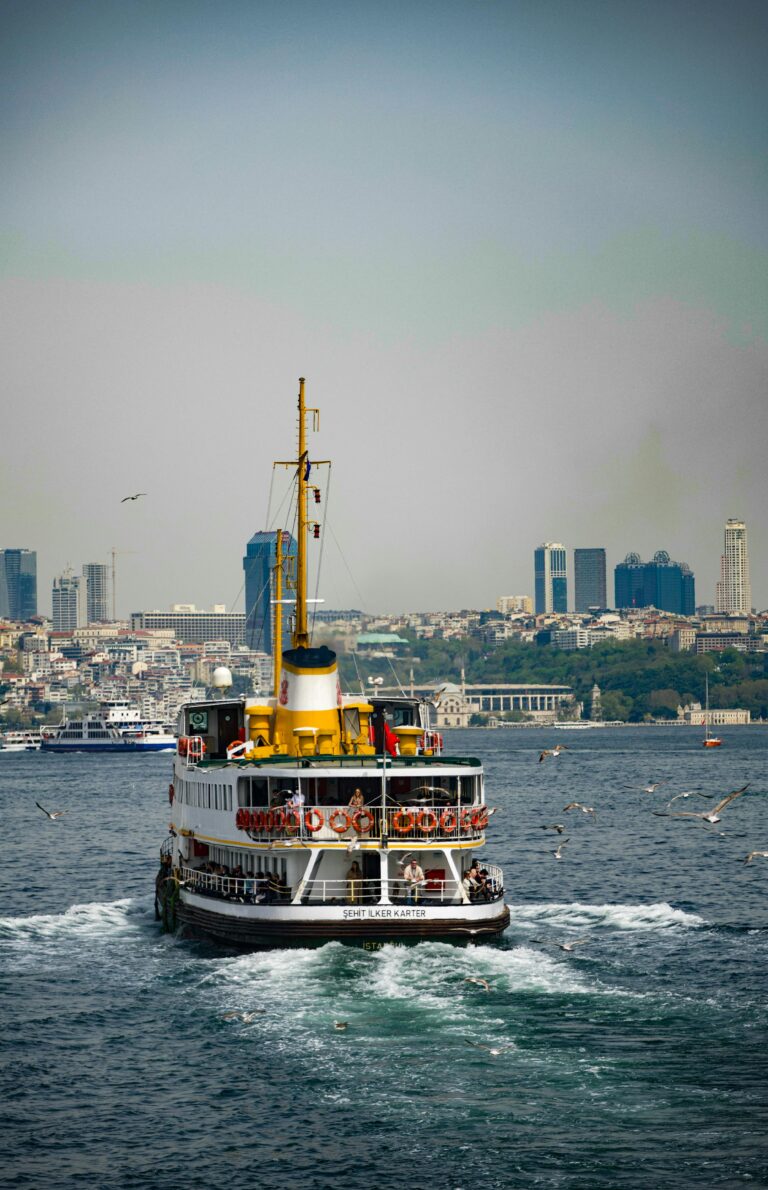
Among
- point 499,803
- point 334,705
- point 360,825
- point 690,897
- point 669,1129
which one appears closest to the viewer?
point 669,1129

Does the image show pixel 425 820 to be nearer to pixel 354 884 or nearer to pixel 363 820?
pixel 363 820

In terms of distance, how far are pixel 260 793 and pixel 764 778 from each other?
83.9m

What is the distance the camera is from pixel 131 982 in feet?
126

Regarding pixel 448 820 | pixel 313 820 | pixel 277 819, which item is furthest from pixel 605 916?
pixel 277 819

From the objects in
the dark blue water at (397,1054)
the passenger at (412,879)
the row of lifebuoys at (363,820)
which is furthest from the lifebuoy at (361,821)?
the dark blue water at (397,1054)

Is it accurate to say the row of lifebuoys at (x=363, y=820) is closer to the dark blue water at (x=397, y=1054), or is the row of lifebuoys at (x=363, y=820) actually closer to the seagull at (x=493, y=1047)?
the dark blue water at (x=397, y=1054)

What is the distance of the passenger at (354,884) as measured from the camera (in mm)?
37784

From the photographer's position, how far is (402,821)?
38.3 m

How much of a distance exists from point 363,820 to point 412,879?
167 cm

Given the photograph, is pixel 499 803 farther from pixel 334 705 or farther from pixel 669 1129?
pixel 669 1129

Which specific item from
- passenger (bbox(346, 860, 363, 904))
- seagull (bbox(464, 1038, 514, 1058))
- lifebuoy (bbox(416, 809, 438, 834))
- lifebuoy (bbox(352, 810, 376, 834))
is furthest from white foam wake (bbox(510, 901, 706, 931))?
seagull (bbox(464, 1038, 514, 1058))

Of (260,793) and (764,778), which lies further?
(764,778)

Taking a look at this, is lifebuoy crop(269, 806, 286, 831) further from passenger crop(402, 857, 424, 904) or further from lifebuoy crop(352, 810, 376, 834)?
passenger crop(402, 857, 424, 904)

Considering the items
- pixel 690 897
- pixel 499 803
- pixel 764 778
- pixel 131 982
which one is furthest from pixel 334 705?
pixel 764 778
